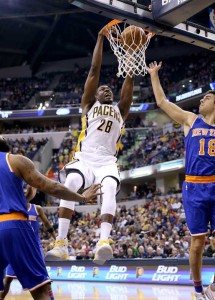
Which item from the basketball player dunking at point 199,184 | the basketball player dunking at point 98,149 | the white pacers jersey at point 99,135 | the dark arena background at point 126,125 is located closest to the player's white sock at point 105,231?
the basketball player dunking at point 98,149

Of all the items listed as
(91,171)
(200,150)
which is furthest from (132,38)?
(91,171)

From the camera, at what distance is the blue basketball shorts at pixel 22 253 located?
466 cm

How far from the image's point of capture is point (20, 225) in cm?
474

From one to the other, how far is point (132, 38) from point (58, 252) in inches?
126

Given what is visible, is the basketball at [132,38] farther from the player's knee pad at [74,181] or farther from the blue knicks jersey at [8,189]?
the blue knicks jersey at [8,189]

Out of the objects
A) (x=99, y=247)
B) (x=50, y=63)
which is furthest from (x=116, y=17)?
(x=50, y=63)

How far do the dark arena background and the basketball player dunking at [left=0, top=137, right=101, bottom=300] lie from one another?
3090mm

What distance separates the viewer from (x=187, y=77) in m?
34.8

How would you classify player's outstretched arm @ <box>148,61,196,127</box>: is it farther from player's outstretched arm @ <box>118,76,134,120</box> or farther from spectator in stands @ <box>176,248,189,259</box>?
spectator in stands @ <box>176,248,189,259</box>

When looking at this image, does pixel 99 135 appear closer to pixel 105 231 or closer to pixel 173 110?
pixel 173 110

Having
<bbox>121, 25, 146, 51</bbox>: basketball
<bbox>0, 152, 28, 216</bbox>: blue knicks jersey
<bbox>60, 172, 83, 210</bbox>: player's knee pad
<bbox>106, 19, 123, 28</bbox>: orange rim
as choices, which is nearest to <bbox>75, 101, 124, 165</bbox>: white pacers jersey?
<bbox>60, 172, 83, 210</bbox>: player's knee pad

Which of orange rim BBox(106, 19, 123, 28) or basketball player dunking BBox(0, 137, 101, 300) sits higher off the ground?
orange rim BBox(106, 19, 123, 28)

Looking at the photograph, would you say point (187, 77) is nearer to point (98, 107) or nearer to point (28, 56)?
point (28, 56)

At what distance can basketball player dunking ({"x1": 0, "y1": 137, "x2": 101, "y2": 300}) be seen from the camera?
4668 mm
